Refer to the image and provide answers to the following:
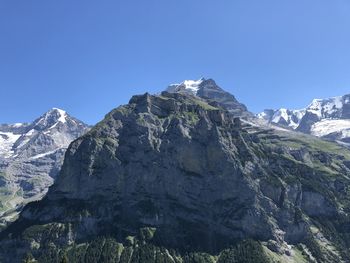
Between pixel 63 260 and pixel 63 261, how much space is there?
331 mm

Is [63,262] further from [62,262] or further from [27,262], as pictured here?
[27,262]

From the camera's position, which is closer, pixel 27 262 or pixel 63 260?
pixel 63 260

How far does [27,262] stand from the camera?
499 feet

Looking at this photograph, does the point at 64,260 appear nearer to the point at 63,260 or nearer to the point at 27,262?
the point at 63,260

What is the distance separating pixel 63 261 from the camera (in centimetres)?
14000

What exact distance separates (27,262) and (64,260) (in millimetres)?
18547

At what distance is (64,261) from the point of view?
458ft

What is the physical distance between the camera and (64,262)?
139625mm

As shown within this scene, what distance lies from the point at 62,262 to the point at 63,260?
747mm

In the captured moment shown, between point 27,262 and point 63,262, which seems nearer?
point 63,262

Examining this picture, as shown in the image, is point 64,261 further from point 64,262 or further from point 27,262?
point 27,262

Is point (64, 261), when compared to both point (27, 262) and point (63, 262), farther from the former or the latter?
point (27, 262)

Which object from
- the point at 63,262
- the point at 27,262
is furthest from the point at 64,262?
the point at 27,262

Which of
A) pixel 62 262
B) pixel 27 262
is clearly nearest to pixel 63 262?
pixel 62 262
